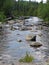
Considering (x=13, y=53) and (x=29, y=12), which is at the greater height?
(x=13, y=53)

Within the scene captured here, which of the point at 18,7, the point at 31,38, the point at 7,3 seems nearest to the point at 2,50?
the point at 31,38

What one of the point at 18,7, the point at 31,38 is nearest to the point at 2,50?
the point at 31,38

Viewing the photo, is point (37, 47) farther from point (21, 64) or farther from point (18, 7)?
point (18, 7)

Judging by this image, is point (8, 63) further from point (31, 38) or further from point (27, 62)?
point (31, 38)

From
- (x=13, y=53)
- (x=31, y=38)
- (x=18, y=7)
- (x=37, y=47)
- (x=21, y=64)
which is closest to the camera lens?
(x=21, y=64)

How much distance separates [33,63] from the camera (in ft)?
56.2

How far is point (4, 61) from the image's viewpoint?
1806cm

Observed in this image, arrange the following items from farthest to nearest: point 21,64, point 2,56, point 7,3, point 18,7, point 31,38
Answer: point 18,7
point 7,3
point 31,38
point 2,56
point 21,64

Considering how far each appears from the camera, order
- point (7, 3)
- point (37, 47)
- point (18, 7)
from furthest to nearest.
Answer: point (18, 7) → point (7, 3) → point (37, 47)

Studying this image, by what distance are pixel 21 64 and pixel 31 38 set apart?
13.5 metres

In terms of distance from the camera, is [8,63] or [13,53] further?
[13,53]

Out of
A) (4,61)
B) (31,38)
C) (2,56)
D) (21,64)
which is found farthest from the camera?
(31,38)

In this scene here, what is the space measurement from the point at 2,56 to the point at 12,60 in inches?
76.9

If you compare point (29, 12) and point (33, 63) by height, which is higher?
point (33, 63)
